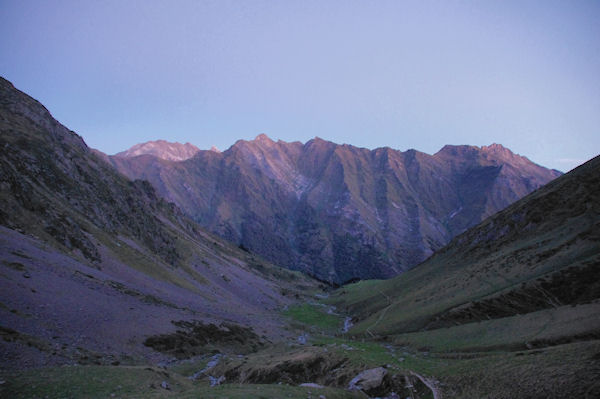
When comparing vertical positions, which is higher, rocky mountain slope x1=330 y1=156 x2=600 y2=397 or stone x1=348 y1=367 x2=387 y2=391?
rocky mountain slope x1=330 y1=156 x2=600 y2=397

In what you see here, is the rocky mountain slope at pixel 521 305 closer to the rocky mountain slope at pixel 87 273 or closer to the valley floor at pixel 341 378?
the valley floor at pixel 341 378

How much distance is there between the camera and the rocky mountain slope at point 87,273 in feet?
109

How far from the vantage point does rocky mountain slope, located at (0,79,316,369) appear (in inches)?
1312

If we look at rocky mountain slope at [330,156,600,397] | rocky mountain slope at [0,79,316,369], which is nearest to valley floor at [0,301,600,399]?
rocky mountain slope at [330,156,600,397]

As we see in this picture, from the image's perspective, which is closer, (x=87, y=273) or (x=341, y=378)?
(x=341, y=378)

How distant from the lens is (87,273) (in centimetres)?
5428

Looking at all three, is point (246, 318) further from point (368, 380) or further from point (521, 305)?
point (368, 380)

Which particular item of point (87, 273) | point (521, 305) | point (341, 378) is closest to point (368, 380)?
point (341, 378)

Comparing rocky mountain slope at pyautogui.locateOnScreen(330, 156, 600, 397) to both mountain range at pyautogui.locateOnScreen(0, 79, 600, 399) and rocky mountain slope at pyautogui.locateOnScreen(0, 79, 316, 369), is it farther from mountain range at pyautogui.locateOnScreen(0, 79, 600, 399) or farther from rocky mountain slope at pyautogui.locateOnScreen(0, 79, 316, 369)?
rocky mountain slope at pyautogui.locateOnScreen(0, 79, 316, 369)

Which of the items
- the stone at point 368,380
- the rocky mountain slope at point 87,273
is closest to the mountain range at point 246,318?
the stone at point 368,380

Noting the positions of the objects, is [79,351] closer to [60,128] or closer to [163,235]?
[163,235]

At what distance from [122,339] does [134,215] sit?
78326 millimetres

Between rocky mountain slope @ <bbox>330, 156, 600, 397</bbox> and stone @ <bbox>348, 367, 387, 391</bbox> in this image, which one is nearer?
rocky mountain slope @ <bbox>330, 156, 600, 397</bbox>

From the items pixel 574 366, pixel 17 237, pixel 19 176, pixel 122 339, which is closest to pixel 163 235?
pixel 19 176
